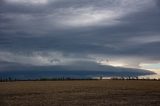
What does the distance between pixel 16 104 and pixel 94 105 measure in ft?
30.6

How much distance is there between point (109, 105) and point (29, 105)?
886 cm

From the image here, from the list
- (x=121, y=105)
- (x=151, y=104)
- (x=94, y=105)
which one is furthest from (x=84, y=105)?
(x=151, y=104)

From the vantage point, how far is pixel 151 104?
40469mm

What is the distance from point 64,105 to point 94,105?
3.24 m

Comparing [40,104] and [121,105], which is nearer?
[121,105]

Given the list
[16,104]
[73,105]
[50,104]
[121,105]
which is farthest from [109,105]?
[16,104]

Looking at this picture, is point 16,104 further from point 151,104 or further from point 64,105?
point 151,104

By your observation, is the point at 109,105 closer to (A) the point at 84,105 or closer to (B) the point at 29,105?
(A) the point at 84,105

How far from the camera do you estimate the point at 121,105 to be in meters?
39.9

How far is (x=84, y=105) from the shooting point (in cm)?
4075

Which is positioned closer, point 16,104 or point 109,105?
point 109,105

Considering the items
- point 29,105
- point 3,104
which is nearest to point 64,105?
point 29,105

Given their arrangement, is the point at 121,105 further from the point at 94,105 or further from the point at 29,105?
the point at 29,105

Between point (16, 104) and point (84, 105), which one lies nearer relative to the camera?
point (84, 105)
